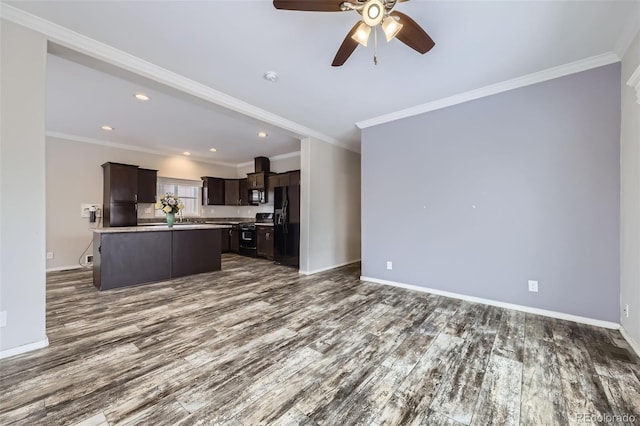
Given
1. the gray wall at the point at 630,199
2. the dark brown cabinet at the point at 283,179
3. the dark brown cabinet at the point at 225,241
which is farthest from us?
the dark brown cabinet at the point at 225,241

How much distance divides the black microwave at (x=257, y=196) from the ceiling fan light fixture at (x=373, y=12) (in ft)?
18.1

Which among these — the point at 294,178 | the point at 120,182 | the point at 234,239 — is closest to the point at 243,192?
the point at 234,239

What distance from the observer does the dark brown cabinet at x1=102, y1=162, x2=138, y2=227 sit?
521 centimetres

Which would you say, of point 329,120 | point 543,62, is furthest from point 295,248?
point 543,62

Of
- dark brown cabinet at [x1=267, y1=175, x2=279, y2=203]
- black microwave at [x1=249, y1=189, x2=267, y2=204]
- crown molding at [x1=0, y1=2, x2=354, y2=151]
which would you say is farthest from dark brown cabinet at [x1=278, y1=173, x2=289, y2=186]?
crown molding at [x1=0, y1=2, x2=354, y2=151]

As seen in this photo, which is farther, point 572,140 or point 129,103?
point 129,103

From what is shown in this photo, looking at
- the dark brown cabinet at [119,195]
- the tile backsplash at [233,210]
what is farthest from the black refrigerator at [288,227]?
the dark brown cabinet at [119,195]

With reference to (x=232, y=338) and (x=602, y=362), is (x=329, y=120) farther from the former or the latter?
(x=602, y=362)

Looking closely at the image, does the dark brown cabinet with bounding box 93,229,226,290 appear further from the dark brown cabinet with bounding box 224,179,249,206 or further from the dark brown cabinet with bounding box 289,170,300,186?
the dark brown cabinet with bounding box 224,179,249,206

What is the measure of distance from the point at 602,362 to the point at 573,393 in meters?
0.63

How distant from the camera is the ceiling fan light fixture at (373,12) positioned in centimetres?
159

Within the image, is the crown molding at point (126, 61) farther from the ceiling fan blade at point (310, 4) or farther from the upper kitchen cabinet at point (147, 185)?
the upper kitchen cabinet at point (147, 185)

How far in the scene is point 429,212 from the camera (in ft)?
11.7

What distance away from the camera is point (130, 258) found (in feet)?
12.4
